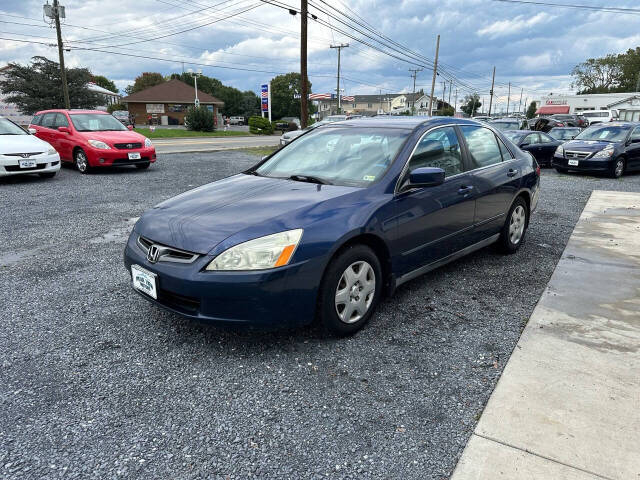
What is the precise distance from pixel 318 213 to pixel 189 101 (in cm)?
6497

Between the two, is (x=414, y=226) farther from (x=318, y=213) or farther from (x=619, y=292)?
(x=619, y=292)

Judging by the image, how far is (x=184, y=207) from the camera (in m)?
3.31

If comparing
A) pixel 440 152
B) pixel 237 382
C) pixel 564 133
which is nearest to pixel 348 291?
pixel 237 382

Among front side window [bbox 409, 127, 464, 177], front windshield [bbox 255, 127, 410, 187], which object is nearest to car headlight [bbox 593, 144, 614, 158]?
front side window [bbox 409, 127, 464, 177]

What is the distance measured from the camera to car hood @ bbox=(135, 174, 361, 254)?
9.35 ft

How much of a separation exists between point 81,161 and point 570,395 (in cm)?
1123

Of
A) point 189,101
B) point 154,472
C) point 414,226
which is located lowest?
point 154,472

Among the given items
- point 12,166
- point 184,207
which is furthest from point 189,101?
point 184,207

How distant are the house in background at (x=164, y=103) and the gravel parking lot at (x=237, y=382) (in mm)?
61845

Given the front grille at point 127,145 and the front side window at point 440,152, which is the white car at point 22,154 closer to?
the front grille at point 127,145

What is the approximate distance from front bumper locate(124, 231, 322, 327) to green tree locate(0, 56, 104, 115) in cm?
4607

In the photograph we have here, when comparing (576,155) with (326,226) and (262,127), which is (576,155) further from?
(262,127)

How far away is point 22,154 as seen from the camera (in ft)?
30.1

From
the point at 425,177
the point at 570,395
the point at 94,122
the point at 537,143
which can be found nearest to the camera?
the point at 570,395
